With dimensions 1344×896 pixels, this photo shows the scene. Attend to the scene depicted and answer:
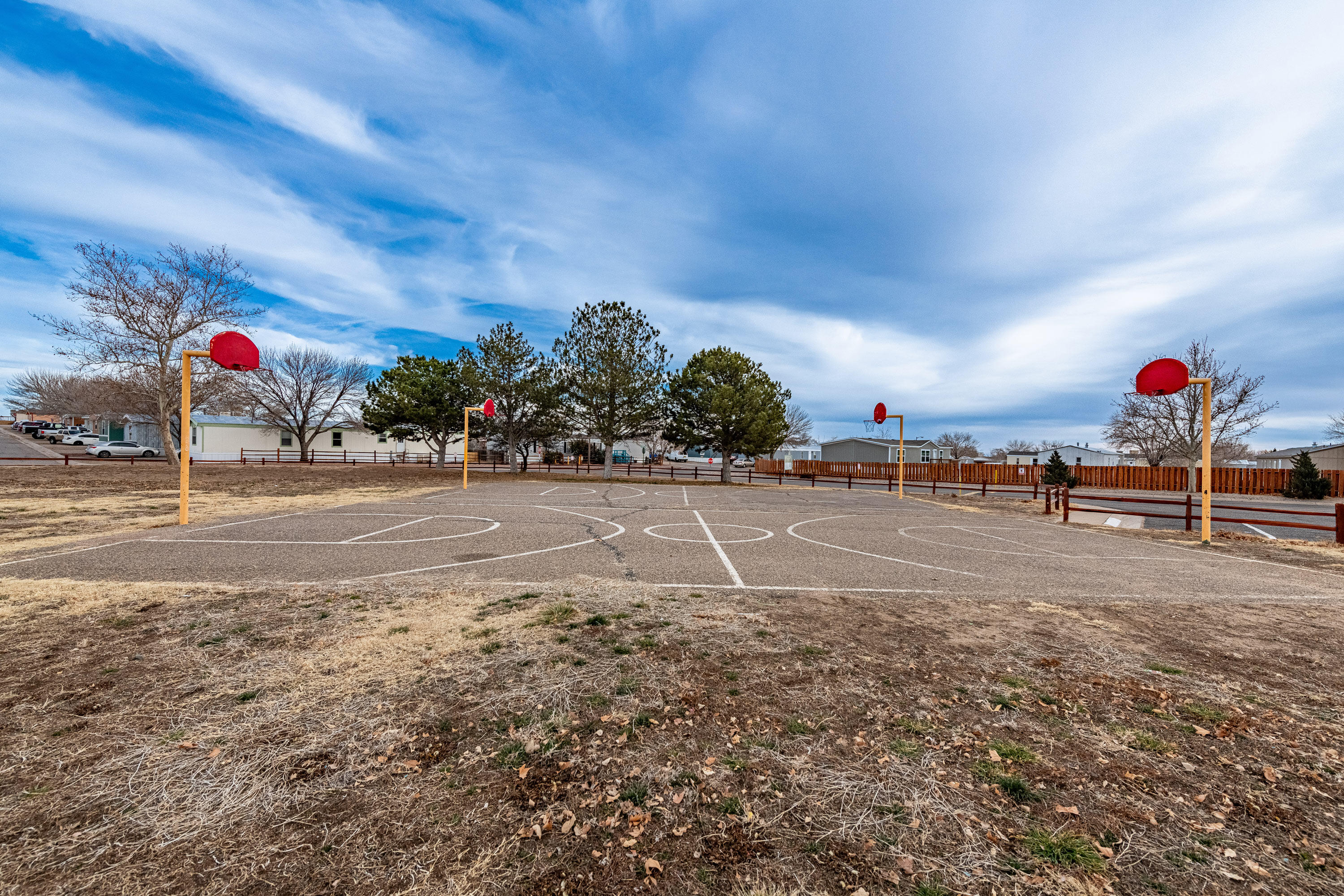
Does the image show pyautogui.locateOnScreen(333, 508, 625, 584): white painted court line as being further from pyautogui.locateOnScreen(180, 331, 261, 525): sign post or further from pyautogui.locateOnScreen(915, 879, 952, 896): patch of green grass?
pyautogui.locateOnScreen(915, 879, 952, 896): patch of green grass

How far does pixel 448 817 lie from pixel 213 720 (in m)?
1.97

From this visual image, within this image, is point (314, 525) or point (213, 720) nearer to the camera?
point (213, 720)

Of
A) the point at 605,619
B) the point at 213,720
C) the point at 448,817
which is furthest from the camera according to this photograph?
the point at 605,619

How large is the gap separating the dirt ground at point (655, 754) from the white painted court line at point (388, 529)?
3.93 metres

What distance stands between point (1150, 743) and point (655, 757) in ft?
9.91

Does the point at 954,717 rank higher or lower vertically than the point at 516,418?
lower

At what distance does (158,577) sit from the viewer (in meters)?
6.35

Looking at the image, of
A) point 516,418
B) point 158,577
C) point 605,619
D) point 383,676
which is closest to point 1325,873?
point 605,619

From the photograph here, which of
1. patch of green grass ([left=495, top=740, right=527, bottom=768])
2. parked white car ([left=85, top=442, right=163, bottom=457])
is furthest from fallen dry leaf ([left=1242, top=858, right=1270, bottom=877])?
parked white car ([left=85, top=442, right=163, bottom=457])

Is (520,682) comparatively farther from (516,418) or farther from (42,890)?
(516,418)

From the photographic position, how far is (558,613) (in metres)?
5.32

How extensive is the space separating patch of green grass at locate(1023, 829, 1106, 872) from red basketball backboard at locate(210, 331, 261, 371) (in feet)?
45.1

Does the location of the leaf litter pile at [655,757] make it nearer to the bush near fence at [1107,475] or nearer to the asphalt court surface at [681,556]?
the asphalt court surface at [681,556]

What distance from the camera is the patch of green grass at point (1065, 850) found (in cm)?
216
